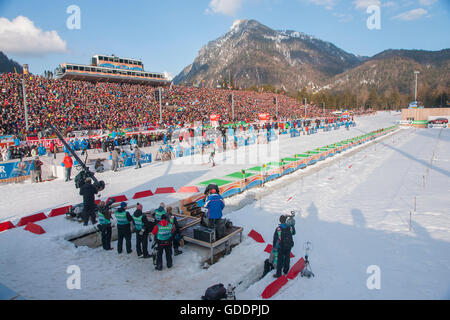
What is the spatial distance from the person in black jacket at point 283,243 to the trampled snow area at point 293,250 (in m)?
0.40

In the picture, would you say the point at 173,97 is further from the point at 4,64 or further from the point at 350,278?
the point at 4,64

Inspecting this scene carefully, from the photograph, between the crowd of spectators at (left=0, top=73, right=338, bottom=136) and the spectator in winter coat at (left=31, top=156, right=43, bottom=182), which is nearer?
the spectator in winter coat at (left=31, top=156, right=43, bottom=182)

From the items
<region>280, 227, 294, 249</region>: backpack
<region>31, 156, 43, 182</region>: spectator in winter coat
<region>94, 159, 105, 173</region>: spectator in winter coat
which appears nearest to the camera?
<region>280, 227, 294, 249</region>: backpack

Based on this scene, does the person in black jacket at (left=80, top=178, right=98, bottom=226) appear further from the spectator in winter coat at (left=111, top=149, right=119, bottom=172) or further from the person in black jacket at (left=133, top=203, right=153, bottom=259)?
the spectator in winter coat at (left=111, top=149, right=119, bottom=172)

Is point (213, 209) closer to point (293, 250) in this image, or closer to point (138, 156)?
point (293, 250)

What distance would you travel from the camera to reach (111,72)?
63281mm

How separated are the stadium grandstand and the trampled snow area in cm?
5036

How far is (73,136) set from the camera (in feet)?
93.7

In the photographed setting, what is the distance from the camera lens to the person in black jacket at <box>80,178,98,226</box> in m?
9.25

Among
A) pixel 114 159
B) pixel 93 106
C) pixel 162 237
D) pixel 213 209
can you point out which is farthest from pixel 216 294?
pixel 93 106

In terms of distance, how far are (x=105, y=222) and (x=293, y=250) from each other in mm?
5164

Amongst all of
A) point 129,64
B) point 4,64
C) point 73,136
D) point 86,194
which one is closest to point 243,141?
point 73,136

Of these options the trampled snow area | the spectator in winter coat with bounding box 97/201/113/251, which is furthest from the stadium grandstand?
the spectator in winter coat with bounding box 97/201/113/251
